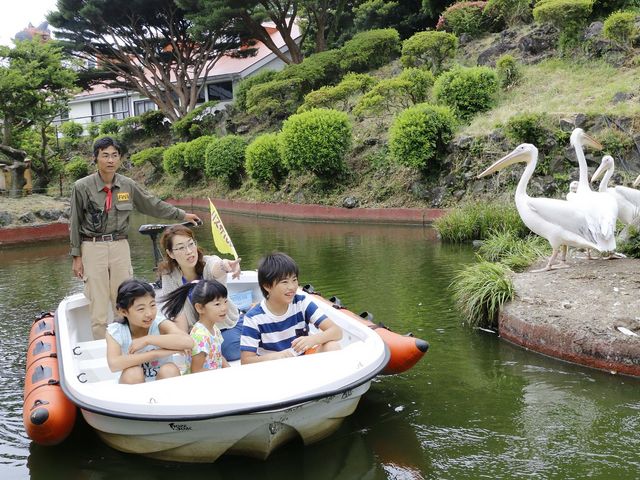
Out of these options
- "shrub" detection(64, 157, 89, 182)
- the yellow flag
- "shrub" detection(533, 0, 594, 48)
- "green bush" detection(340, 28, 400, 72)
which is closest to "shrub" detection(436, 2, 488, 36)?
"green bush" detection(340, 28, 400, 72)

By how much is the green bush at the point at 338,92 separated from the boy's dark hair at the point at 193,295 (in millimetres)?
16680

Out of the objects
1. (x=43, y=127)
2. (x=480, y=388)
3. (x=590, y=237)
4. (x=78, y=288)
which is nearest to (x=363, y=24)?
(x=43, y=127)

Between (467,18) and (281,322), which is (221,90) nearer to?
(467,18)

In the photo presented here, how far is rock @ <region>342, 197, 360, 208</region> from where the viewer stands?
17.6 meters

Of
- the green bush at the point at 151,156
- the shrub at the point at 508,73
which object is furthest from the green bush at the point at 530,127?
the green bush at the point at 151,156

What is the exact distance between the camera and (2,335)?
25.0ft

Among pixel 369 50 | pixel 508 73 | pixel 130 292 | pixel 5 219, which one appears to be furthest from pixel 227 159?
pixel 130 292

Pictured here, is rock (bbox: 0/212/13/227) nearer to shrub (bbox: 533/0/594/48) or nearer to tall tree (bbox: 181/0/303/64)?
tall tree (bbox: 181/0/303/64)

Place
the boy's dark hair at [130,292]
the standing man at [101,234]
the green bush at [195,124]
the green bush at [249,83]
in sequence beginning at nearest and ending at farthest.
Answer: the boy's dark hair at [130,292]
the standing man at [101,234]
the green bush at [249,83]
the green bush at [195,124]

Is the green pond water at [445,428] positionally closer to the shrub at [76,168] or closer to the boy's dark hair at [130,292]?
the boy's dark hair at [130,292]

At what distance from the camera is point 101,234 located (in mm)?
5805

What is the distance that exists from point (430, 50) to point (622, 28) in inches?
219

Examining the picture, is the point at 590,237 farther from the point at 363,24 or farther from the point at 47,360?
the point at 363,24

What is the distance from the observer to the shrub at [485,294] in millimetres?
6871
